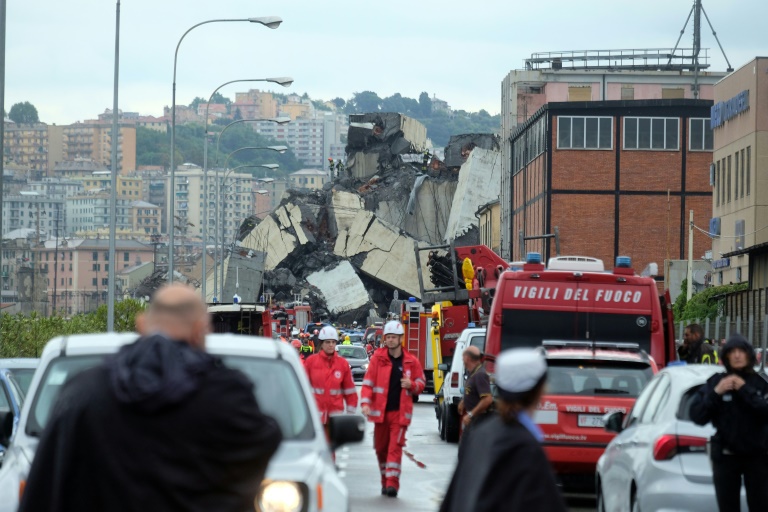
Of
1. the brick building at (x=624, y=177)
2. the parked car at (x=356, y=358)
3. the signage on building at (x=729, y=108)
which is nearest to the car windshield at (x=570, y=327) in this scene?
the parked car at (x=356, y=358)

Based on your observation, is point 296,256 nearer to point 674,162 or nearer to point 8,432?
point 674,162

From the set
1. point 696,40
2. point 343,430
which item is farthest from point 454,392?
point 696,40

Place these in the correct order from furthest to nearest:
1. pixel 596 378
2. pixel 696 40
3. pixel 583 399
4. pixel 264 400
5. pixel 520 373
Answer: pixel 696 40, pixel 596 378, pixel 583 399, pixel 264 400, pixel 520 373

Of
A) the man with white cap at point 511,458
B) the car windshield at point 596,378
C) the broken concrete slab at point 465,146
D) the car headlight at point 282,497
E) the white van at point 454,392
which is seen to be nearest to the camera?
the man with white cap at point 511,458

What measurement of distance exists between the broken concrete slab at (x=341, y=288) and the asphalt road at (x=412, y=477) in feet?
325

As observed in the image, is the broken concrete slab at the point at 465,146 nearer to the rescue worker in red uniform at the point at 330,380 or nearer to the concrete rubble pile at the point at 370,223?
the concrete rubble pile at the point at 370,223

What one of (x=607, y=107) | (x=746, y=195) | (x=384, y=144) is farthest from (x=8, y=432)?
(x=384, y=144)

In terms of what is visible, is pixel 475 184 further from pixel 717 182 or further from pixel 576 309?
pixel 576 309

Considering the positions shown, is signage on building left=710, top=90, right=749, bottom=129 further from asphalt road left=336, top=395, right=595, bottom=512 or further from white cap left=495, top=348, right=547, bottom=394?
white cap left=495, top=348, right=547, bottom=394

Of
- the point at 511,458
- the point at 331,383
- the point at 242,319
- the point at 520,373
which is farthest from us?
the point at 242,319

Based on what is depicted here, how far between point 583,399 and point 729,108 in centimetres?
4890

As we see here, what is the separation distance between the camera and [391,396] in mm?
16094

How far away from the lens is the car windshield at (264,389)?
329 inches

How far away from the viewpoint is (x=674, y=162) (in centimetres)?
8088
